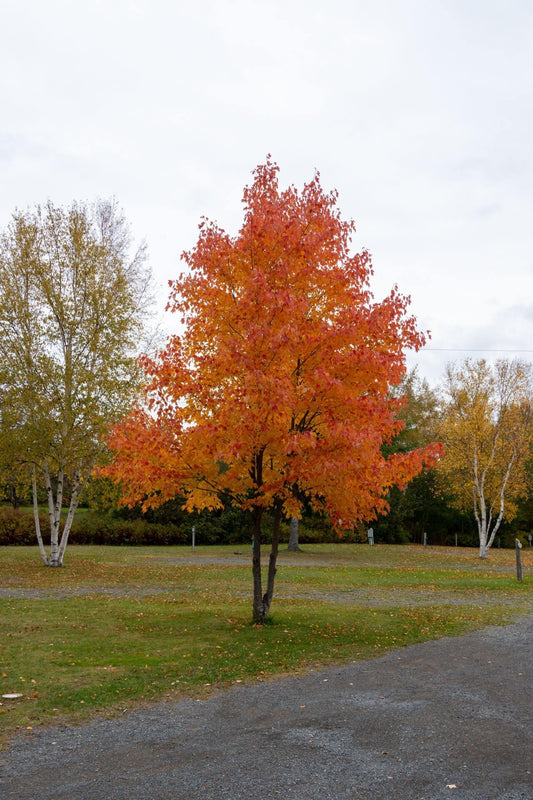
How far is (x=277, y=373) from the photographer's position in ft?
31.0

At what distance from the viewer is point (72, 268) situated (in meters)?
21.6

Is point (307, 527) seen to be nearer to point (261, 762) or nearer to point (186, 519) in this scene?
point (186, 519)

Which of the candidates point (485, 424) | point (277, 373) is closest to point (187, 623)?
point (277, 373)

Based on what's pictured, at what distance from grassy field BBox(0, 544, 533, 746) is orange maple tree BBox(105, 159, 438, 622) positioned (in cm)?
178

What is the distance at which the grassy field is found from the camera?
23.2 feet

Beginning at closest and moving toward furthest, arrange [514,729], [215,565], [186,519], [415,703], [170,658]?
[514,729], [415,703], [170,658], [215,565], [186,519]

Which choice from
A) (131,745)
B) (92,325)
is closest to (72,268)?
(92,325)

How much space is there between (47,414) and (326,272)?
12.9m

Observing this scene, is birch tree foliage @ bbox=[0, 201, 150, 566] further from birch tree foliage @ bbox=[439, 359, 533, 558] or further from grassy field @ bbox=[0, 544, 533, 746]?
birch tree foliage @ bbox=[439, 359, 533, 558]

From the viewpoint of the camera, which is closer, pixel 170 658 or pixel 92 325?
pixel 170 658

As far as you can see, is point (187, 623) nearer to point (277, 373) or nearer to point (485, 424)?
point (277, 373)

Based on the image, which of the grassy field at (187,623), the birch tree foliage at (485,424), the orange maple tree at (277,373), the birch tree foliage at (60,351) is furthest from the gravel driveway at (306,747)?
the birch tree foliage at (485,424)

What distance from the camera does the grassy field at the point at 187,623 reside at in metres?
7.07

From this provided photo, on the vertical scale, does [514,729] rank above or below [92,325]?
below
